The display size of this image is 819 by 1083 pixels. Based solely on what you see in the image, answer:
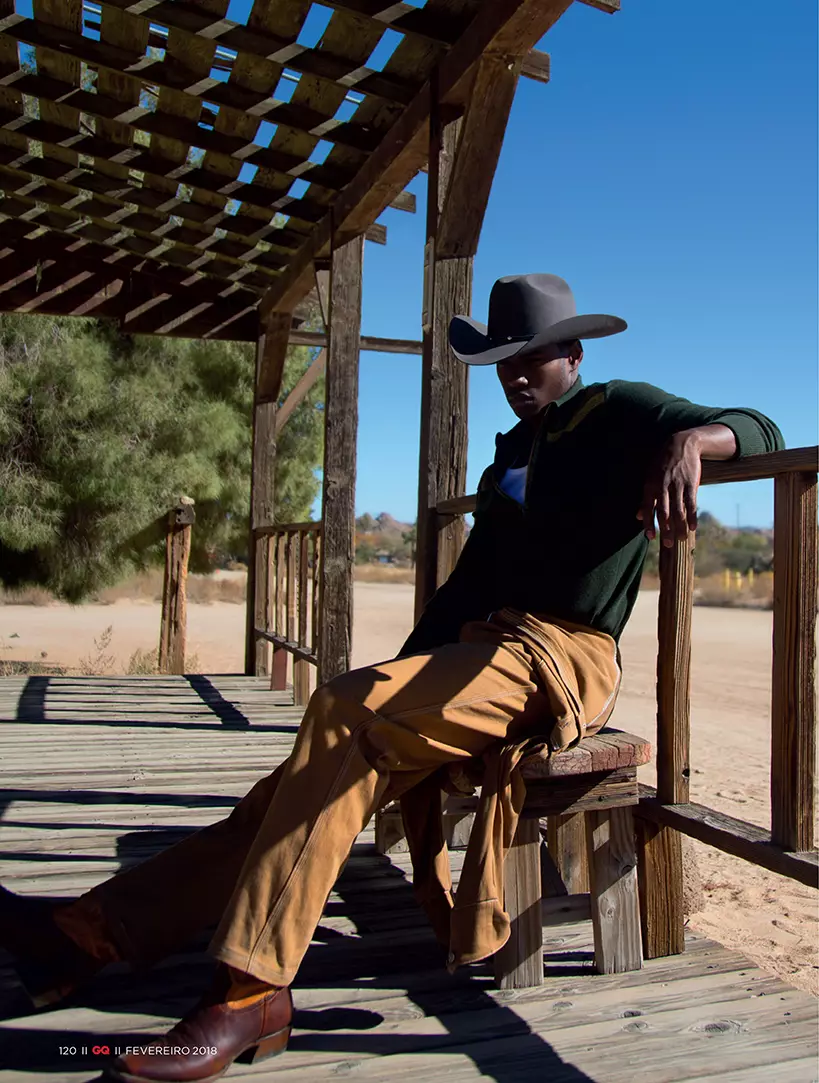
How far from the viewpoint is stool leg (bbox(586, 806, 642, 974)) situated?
2.08m

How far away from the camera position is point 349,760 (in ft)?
5.86

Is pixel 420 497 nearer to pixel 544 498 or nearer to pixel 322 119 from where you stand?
pixel 544 498

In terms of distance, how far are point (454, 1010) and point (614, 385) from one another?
128cm

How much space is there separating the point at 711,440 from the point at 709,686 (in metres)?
15.0

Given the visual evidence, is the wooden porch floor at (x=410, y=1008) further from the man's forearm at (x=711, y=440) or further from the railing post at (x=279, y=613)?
the railing post at (x=279, y=613)

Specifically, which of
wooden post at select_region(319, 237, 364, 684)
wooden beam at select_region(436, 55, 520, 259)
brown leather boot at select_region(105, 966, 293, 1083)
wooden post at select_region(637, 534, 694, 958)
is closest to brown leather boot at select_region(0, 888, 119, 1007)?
brown leather boot at select_region(105, 966, 293, 1083)

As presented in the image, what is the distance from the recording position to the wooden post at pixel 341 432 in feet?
15.3

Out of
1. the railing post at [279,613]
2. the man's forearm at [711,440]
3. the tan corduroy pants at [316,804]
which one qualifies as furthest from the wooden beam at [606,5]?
the railing post at [279,613]

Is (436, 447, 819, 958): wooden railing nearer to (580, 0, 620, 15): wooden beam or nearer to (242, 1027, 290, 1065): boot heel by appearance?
(242, 1027, 290, 1065): boot heel

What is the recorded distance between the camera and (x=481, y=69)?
9.89ft

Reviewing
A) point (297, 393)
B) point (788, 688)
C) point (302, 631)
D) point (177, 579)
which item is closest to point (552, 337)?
point (788, 688)

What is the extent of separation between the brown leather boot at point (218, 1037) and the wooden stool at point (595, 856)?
517 mm

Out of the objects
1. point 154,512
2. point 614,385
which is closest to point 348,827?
point 614,385

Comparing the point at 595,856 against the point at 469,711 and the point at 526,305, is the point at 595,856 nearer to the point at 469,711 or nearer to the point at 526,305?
the point at 469,711
